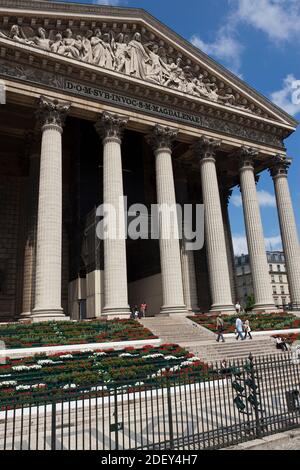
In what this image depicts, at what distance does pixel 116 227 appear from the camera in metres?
26.9

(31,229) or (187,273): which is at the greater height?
(31,229)

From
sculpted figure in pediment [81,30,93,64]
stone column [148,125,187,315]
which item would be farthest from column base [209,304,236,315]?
sculpted figure in pediment [81,30,93,64]

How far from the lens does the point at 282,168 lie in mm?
37781

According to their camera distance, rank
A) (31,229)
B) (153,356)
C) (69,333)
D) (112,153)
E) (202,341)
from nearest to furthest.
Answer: (153,356) → (69,333) → (202,341) → (112,153) → (31,229)

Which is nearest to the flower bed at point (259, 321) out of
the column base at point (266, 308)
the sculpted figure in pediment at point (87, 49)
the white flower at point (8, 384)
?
the column base at point (266, 308)

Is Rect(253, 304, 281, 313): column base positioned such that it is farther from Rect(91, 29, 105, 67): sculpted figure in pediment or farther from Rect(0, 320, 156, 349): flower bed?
Rect(91, 29, 105, 67): sculpted figure in pediment

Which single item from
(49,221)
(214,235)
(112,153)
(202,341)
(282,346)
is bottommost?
(282,346)

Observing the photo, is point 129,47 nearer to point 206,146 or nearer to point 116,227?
point 206,146

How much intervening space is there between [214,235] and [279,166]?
12258mm

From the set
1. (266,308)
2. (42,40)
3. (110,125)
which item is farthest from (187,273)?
(42,40)

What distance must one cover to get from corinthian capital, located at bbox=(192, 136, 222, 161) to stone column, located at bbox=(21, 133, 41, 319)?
1383cm

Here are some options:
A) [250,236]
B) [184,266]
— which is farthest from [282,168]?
[184,266]

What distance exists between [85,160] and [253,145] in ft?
52.5

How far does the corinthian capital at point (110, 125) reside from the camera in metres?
28.5
